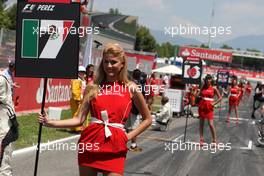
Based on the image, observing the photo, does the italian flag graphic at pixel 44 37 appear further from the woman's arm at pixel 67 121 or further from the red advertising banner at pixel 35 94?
the red advertising banner at pixel 35 94

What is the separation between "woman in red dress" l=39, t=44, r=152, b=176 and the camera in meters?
4.94

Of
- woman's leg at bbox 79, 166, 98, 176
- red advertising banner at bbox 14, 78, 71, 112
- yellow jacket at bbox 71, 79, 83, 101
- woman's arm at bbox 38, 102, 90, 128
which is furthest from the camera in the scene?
red advertising banner at bbox 14, 78, 71, 112

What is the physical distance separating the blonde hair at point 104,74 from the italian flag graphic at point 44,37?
0.80 m

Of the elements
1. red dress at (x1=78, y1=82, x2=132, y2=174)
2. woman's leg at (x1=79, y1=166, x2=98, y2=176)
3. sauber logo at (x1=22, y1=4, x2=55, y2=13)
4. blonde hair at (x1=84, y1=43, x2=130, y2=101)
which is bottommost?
woman's leg at (x1=79, y1=166, x2=98, y2=176)

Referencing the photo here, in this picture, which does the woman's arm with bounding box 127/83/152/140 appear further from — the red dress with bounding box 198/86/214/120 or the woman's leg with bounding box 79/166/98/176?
the red dress with bounding box 198/86/214/120

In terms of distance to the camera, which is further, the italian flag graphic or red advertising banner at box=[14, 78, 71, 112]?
red advertising banner at box=[14, 78, 71, 112]

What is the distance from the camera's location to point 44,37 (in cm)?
578

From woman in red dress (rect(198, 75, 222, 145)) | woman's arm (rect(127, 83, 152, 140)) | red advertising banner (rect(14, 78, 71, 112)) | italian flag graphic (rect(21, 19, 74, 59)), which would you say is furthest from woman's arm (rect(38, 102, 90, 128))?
red advertising banner (rect(14, 78, 71, 112))

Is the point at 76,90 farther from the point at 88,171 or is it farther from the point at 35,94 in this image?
the point at 88,171

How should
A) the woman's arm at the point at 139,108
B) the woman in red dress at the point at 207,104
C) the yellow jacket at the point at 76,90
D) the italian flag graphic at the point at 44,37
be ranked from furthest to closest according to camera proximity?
the yellow jacket at the point at 76,90
the woman in red dress at the point at 207,104
the italian flag graphic at the point at 44,37
the woman's arm at the point at 139,108

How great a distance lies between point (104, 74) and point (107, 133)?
52cm

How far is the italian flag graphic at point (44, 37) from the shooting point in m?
5.72

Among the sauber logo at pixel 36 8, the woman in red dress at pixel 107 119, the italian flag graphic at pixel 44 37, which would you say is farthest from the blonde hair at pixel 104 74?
the sauber logo at pixel 36 8

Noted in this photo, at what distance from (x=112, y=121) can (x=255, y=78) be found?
131 m
